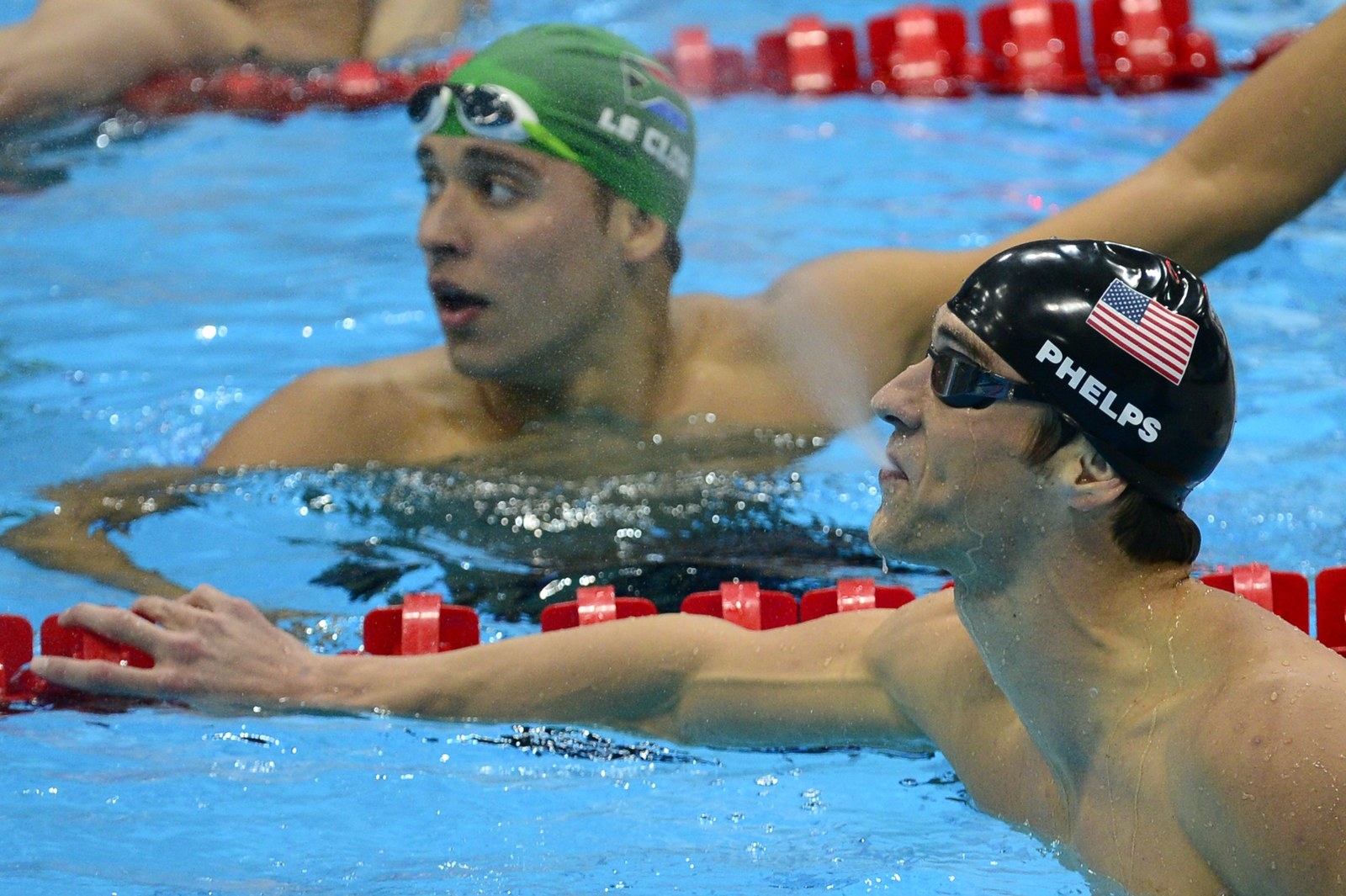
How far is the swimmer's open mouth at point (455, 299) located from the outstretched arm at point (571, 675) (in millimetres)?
991

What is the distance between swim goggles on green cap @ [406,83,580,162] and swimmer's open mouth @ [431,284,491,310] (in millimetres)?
352

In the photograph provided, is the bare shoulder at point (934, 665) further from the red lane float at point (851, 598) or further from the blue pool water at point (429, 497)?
the red lane float at point (851, 598)

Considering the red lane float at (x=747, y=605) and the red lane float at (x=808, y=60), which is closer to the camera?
the red lane float at (x=747, y=605)

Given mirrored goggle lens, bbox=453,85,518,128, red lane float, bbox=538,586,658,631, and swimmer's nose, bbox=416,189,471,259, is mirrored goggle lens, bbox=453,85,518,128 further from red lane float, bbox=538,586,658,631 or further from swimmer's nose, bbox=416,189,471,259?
red lane float, bbox=538,586,658,631

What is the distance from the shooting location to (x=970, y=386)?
2141 mm

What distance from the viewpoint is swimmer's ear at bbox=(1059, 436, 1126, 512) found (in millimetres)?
2076

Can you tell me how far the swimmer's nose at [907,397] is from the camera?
219 cm

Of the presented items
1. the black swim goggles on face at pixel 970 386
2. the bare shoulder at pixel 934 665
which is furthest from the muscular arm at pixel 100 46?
the black swim goggles on face at pixel 970 386

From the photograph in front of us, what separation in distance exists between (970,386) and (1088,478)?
7.1 inches

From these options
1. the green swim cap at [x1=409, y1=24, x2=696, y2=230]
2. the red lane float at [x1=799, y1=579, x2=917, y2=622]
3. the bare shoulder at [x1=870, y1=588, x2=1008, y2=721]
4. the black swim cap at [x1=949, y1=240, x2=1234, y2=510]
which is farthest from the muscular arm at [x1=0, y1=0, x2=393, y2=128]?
the black swim cap at [x1=949, y1=240, x2=1234, y2=510]

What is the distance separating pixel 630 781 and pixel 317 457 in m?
1.37

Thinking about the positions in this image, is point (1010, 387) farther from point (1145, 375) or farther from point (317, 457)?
point (317, 457)

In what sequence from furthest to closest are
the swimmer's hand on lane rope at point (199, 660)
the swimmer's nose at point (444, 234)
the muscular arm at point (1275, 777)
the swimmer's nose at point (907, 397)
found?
1. the swimmer's nose at point (444, 234)
2. the swimmer's hand on lane rope at point (199, 660)
3. the swimmer's nose at point (907, 397)
4. the muscular arm at point (1275, 777)

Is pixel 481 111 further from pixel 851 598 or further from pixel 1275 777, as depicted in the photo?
pixel 1275 777
